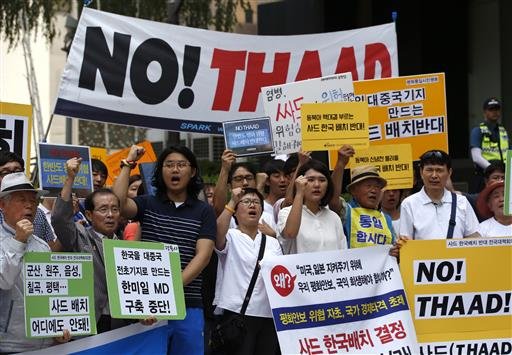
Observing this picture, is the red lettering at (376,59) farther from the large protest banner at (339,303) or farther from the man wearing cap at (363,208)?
the large protest banner at (339,303)

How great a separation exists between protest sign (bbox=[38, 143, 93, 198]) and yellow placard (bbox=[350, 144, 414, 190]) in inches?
90.0

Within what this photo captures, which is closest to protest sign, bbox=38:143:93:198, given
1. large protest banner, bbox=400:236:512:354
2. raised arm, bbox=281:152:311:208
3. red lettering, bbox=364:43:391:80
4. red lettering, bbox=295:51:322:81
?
raised arm, bbox=281:152:311:208

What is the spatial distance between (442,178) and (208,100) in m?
2.59

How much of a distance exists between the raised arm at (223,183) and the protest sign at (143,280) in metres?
0.85

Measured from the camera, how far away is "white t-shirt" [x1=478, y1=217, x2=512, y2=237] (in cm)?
886

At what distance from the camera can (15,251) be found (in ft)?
21.6

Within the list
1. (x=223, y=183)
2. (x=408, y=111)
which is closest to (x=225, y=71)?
(x=408, y=111)

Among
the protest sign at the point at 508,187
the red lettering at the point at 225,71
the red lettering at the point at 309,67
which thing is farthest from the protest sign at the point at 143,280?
the red lettering at the point at 309,67

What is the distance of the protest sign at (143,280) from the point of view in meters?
7.18

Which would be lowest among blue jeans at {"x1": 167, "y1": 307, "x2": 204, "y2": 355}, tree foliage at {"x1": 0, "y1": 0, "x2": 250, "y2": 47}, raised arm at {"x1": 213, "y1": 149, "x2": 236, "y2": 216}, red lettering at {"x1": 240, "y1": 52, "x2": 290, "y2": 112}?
blue jeans at {"x1": 167, "y1": 307, "x2": 204, "y2": 355}

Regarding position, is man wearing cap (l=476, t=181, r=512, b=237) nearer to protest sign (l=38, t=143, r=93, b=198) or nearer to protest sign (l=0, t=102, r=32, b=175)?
protest sign (l=38, t=143, r=93, b=198)

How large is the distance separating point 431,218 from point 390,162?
0.78m

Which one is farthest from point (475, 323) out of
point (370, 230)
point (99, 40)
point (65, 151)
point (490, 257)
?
point (99, 40)

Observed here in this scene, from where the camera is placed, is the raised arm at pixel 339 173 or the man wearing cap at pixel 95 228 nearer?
the man wearing cap at pixel 95 228
